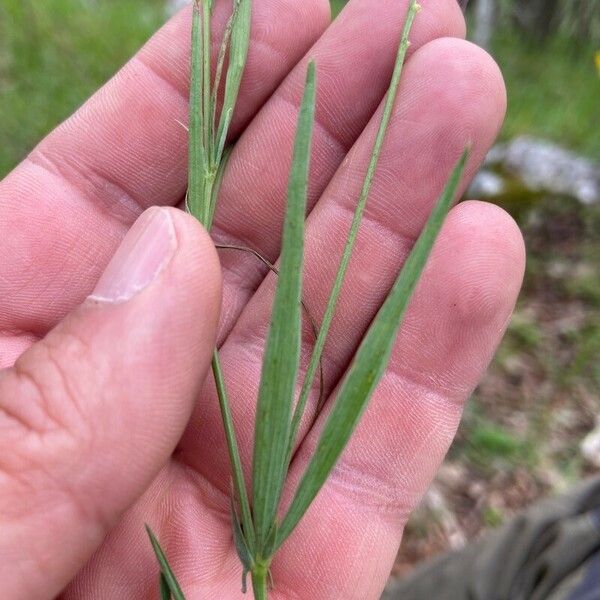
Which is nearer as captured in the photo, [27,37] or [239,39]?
[239,39]

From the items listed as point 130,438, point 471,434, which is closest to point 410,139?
point 130,438

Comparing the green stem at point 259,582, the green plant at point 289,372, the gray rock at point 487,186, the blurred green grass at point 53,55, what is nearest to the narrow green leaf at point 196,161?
the green plant at point 289,372

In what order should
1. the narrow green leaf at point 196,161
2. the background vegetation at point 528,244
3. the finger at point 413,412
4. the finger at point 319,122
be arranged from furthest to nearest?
the background vegetation at point 528,244 → the finger at point 319,122 → the finger at point 413,412 → the narrow green leaf at point 196,161

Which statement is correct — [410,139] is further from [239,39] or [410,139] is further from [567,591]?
[567,591]

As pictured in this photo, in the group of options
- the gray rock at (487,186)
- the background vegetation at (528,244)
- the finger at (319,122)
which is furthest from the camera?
the gray rock at (487,186)

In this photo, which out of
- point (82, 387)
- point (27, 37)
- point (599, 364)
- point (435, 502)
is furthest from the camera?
point (27, 37)

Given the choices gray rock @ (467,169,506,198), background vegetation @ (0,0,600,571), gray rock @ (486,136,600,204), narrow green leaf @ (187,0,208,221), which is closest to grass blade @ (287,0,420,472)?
narrow green leaf @ (187,0,208,221)

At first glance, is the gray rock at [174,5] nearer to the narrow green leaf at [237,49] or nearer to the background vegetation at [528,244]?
the background vegetation at [528,244]
